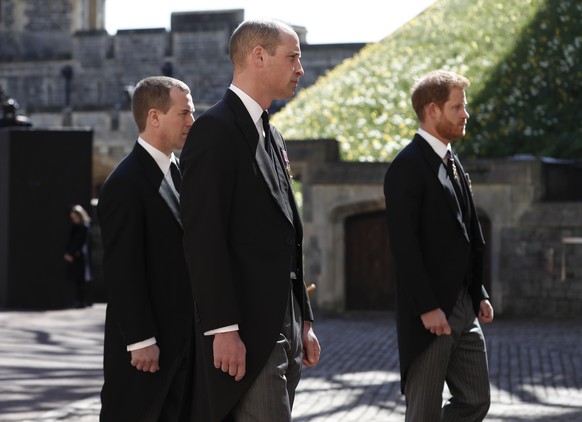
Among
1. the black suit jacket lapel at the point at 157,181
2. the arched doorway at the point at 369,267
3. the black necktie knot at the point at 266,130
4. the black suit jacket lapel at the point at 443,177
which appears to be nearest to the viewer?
the black necktie knot at the point at 266,130

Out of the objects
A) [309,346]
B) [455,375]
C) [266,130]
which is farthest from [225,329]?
[455,375]

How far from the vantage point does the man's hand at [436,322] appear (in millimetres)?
5328

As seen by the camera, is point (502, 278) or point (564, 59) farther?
point (564, 59)

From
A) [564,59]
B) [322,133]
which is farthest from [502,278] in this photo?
[564,59]

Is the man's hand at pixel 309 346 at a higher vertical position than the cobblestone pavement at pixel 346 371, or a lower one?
higher

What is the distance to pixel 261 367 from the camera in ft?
13.7

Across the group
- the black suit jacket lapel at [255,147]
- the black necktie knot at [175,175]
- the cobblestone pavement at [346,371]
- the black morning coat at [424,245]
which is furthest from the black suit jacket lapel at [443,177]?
the cobblestone pavement at [346,371]

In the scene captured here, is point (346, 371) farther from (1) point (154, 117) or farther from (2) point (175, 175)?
(1) point (154, 117)

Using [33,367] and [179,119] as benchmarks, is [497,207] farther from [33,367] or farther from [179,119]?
[179,119]

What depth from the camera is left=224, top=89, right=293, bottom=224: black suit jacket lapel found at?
14.3ft

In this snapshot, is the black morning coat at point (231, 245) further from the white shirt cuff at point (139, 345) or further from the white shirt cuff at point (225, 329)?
the white shirt cuff at point (139, 345)

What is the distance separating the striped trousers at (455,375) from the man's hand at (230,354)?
1.45 metres

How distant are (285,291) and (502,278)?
14144 millimetres

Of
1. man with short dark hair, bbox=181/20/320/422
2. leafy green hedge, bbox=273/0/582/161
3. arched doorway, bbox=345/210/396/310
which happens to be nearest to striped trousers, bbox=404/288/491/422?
man with short dark hair, bbox=181/20/320/422
